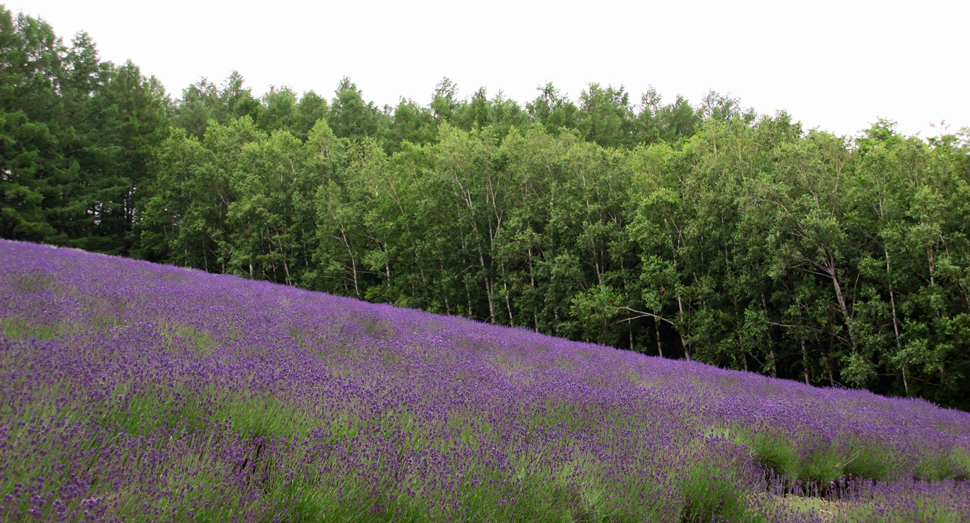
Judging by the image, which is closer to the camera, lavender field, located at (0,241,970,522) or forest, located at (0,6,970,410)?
lavender field, located at (0,241,970,522)

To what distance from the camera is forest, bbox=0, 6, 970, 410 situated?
56.5ft

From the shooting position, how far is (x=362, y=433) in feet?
9.99

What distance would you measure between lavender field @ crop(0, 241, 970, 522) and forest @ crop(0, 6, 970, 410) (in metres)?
12.2

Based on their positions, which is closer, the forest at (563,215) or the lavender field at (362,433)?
the lavender field at (362,433)

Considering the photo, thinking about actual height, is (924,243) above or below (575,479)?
above

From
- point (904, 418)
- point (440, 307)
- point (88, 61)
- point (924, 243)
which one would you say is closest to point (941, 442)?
point (904, 418)

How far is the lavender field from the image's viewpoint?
2.16 metres

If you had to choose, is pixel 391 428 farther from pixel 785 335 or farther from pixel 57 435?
pixel 785 335

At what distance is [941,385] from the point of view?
16.0 m

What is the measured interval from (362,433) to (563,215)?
2253 cm

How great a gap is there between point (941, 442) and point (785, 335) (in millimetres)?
14638

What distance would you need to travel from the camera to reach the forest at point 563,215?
17219 millimetres

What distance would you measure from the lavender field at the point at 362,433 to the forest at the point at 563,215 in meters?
12.2

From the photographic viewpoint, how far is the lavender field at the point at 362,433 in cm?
216
